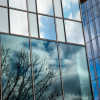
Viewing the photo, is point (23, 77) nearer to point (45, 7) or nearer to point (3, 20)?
point (3, 20)

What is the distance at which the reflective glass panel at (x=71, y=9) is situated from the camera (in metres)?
16.4

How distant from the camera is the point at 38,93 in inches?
506

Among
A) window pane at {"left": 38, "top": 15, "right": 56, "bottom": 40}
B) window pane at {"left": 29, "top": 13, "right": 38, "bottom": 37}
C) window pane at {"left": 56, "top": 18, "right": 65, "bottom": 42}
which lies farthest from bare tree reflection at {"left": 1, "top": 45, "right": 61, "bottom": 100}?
window pane at {"left": 56, "top": 18, "right": 65, "bottom": 42}

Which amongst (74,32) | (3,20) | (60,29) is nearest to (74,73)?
(74,32)

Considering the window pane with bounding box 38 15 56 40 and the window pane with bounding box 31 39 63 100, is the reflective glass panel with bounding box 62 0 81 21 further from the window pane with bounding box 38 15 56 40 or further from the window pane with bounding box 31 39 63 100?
the window pane with bounding box 31 39 63 100

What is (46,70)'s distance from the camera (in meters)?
13.8

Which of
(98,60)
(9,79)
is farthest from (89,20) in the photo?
(9,79)

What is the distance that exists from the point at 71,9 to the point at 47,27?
9.64 ft

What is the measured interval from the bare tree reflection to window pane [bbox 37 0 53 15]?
365 centimetres

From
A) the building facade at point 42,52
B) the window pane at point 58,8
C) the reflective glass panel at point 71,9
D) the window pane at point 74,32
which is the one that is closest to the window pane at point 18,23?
the building facade at point 42,52

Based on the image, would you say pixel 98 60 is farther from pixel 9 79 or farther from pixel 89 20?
pixel 9 79

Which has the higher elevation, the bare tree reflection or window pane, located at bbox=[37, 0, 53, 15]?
window pane, located at bbox=[37, 0, 53, 15]

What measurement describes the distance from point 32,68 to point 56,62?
1904 millimetres

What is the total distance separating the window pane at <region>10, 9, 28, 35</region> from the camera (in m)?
13.8
